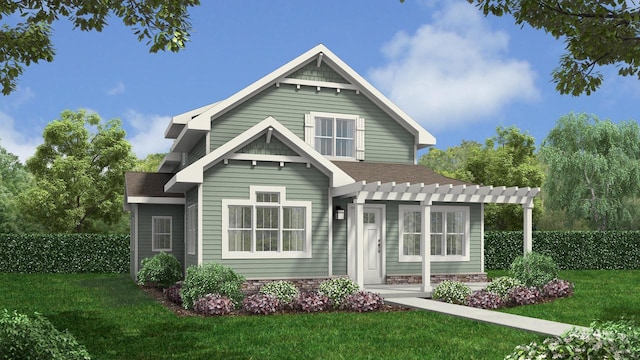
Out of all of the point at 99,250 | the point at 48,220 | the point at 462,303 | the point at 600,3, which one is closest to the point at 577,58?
the point at 600,3

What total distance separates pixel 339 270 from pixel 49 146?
82.5 ft

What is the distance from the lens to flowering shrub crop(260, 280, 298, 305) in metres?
15.9

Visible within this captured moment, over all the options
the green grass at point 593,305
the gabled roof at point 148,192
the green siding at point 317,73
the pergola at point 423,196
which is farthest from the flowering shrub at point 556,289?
the gabled roof at point 148,192

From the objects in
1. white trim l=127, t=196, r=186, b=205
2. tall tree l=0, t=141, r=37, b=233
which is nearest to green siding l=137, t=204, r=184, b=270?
white trim l=127, t=196, r=186, b=205

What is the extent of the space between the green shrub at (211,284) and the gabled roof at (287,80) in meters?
5.15

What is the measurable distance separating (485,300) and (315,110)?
8.24 metres

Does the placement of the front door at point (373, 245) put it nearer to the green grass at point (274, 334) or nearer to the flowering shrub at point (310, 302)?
the flowering shrub at point (310, 302)

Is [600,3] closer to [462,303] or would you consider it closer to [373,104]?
[462,303]

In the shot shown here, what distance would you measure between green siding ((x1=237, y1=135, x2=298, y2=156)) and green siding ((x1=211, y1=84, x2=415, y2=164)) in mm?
2983

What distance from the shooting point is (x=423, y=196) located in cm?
1812

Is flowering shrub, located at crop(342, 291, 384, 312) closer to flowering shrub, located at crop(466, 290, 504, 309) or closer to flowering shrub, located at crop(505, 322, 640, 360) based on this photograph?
flowering shrub, located at crop(466, 290, 504, 309)

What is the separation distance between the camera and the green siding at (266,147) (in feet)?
57.1

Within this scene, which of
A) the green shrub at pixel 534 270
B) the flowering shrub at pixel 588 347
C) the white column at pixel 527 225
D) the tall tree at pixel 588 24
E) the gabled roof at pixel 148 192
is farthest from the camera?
the gabled roof at pixel 148 192

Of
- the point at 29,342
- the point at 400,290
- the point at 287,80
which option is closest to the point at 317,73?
the point at 287,80
